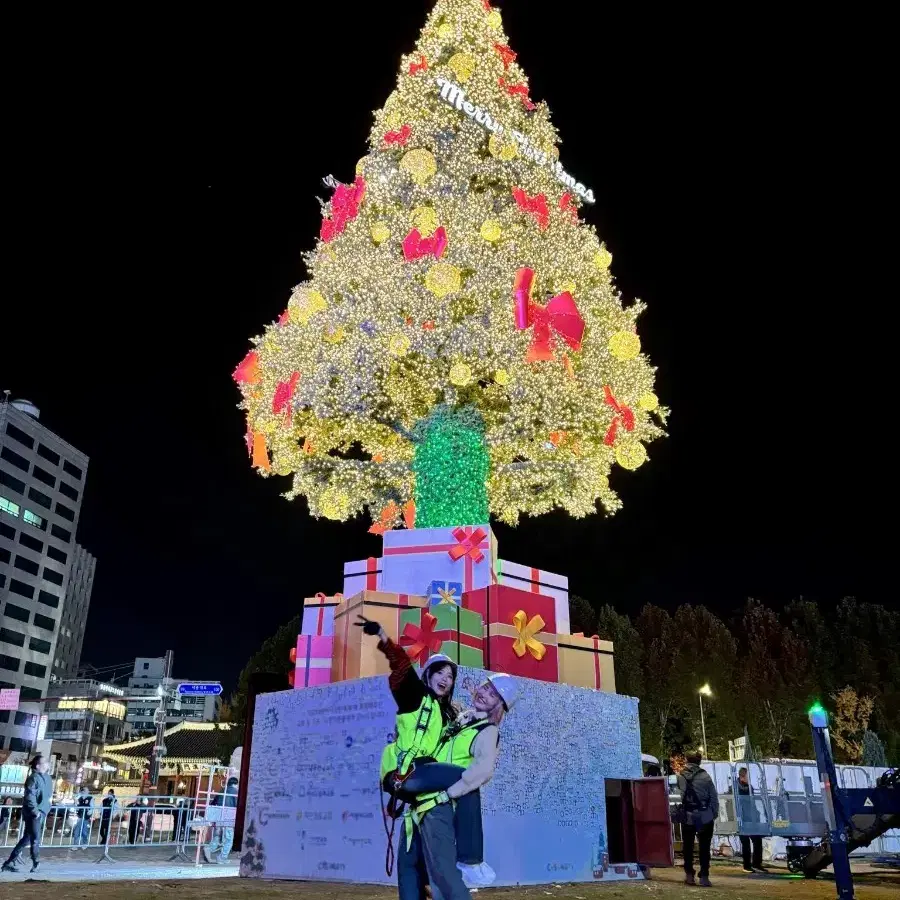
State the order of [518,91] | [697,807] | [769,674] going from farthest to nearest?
[769,674], [518,91], [697,807]

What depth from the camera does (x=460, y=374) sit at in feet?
38.9

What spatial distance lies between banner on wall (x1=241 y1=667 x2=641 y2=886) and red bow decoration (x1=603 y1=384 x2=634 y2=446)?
4948 mm

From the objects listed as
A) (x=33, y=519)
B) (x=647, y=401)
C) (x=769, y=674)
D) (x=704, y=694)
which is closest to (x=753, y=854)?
(x=647, y=401)

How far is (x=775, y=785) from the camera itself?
1830cm

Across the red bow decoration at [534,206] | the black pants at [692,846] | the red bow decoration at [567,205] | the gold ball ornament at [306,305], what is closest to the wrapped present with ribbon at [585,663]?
the black pants at [692,846]

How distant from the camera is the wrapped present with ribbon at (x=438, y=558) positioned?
35.8ft

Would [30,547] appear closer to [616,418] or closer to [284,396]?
[284,396]

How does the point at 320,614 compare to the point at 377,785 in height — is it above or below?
above

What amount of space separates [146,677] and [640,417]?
132451mm

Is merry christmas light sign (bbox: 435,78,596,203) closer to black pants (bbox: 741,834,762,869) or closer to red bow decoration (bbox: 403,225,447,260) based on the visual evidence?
red bow decoration (bbox: 403,225,447,260)

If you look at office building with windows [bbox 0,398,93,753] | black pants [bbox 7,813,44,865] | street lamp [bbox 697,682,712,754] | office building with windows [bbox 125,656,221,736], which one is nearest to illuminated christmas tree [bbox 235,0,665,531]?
black pants [bbox 7,813,44,865]

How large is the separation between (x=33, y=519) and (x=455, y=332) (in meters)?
87.6

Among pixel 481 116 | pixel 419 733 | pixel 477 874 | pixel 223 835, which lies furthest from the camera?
pixel 223 835

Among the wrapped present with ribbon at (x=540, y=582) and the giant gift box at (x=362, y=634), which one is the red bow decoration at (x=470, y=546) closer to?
the wrapped present with ribbon at (x=540, y=582)
